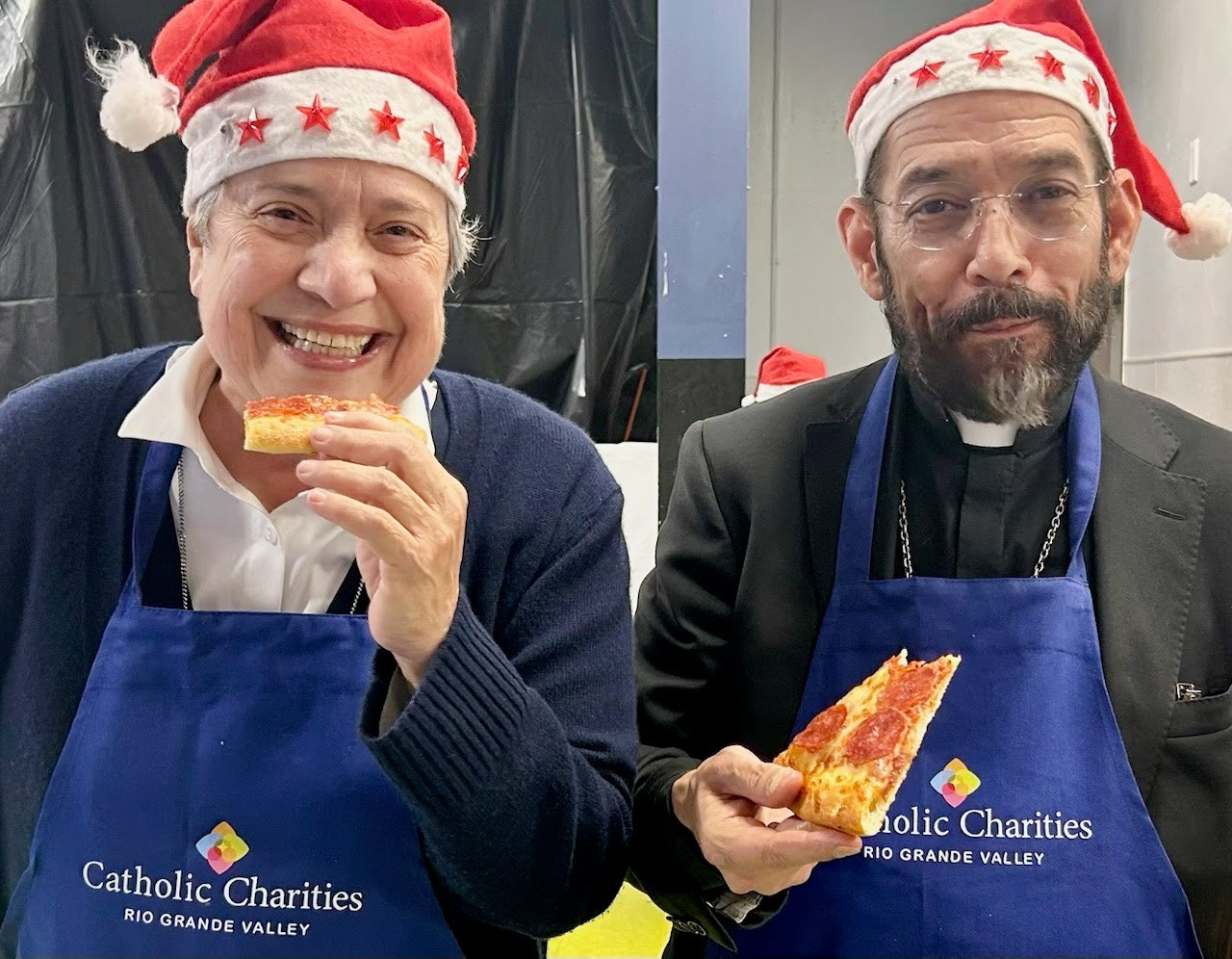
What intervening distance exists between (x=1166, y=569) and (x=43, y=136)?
116 inches

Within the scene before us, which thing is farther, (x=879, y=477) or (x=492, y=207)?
(x=492, y=207)

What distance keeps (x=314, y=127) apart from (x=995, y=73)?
88 cm

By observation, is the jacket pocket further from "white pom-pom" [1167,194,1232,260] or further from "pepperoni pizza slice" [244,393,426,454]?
"pepperoni pizza slice" [244,393,426,454]

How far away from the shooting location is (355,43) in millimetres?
1335

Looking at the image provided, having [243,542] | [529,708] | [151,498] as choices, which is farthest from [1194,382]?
[151,498]

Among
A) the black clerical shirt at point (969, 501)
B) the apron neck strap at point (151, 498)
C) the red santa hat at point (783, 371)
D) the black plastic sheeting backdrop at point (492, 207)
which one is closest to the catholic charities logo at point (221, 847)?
the apron neck strap at point (151, 498)

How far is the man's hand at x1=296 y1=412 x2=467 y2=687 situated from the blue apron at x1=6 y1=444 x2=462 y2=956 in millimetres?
209

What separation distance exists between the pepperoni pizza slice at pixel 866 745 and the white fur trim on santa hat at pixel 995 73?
750 mm

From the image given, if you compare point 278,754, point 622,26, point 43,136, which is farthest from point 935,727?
point 43,136

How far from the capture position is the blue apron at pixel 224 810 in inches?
50.4

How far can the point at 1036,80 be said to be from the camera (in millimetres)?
1377

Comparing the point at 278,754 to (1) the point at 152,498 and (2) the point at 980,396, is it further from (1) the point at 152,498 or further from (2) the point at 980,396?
(2) the point at 980,396

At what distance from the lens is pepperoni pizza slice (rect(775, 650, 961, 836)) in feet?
3.62

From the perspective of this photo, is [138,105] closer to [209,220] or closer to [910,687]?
[209,220]
